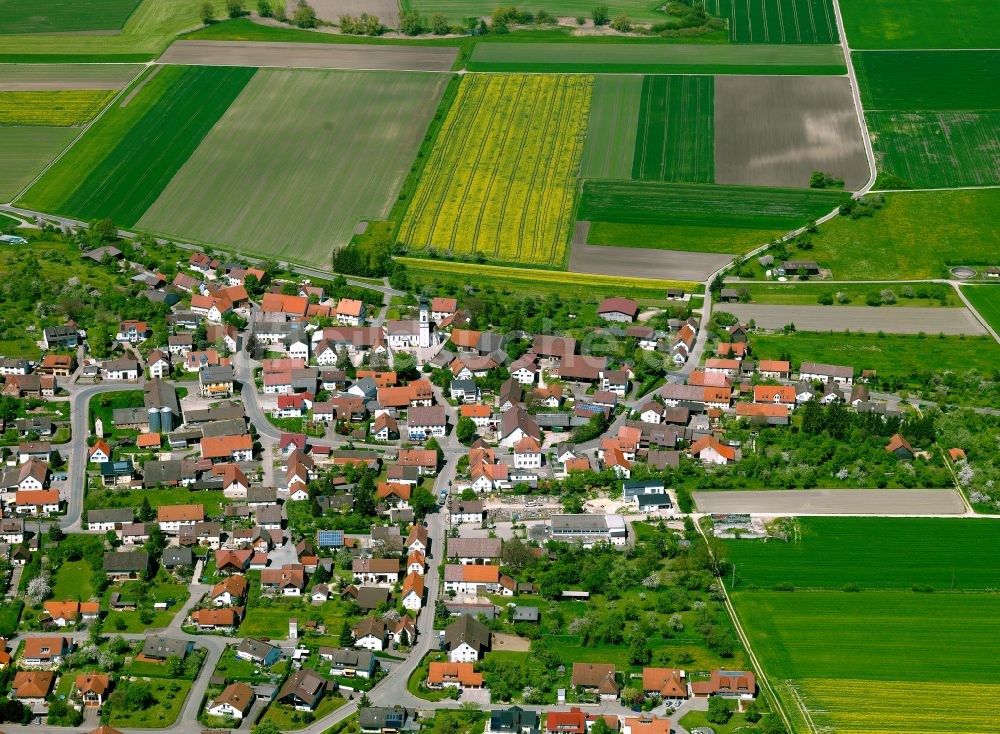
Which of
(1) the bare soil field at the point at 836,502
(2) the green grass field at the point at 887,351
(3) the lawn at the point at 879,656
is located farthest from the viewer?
(2) the green grass field at the point at 887,351

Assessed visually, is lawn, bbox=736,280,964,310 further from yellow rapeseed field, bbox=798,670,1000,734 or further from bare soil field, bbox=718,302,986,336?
yellow rapeseed field, bbox=798,670,1000,734

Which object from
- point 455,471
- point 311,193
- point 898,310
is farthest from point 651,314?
point 311,193

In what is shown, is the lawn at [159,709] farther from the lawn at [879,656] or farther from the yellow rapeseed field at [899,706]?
the yellow rapeseed field at [899,706]

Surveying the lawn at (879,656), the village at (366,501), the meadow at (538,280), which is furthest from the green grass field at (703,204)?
the lawn at (879,656)

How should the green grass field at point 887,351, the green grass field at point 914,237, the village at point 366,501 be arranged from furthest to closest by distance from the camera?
the green grass field at point 914,237 < the green grass field at point 887,351 < the village at point 366,501

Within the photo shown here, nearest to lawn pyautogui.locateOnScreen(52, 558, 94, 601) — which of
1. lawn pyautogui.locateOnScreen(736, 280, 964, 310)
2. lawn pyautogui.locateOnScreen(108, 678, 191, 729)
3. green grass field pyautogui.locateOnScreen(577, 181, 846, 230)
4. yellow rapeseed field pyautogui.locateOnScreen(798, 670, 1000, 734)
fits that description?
lawn pyautogui.locateOnScreen(108, 678, 191, 729)
